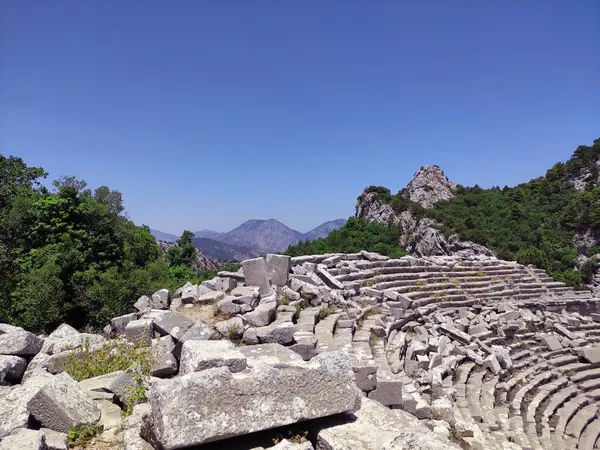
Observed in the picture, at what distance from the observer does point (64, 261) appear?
1764 centimetres

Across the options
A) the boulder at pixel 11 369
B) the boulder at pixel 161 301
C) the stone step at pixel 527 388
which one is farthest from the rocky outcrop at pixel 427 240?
the boulder at pixel 11 369

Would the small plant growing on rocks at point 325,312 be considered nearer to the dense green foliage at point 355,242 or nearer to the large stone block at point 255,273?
the large stone block at point 255,273

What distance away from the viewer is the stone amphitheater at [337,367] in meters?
3.27

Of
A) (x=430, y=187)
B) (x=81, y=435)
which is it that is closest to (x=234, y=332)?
(x=81, y=435)

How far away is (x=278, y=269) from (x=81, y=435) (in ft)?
24.8

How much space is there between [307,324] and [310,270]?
6.20 m

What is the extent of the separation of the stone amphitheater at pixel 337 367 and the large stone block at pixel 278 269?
55 mm

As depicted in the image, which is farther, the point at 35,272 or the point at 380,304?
the point at 35,272

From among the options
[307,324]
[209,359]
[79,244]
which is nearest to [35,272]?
[79,244]

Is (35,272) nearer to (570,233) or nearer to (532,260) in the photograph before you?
(532,260)

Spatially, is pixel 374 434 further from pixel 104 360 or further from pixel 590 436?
pixel 590 436

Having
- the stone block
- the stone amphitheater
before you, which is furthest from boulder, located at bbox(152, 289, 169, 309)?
the stone block

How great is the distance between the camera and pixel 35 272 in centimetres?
1600

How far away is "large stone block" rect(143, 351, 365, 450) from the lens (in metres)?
3.02
